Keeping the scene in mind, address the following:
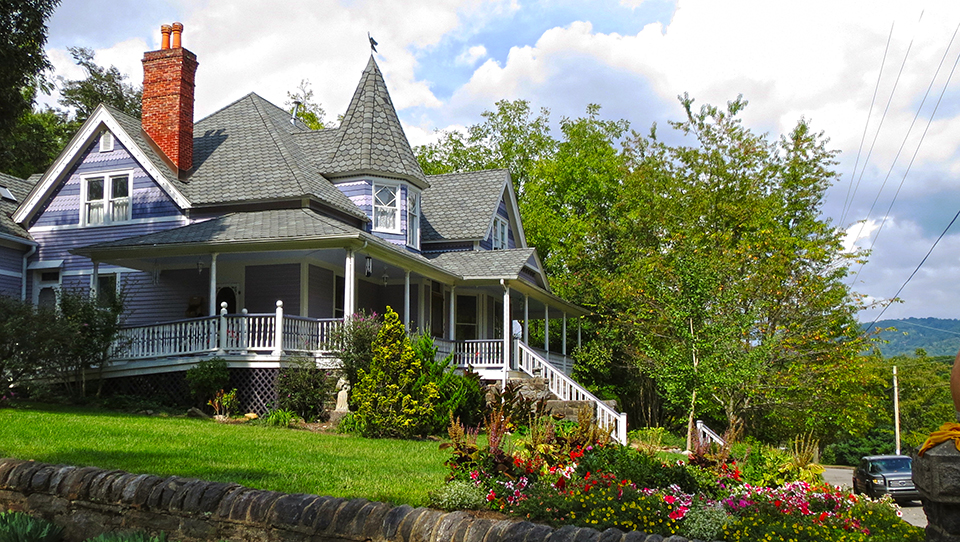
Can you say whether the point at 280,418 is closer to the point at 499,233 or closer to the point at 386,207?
the point at 386,207

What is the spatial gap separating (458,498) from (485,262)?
14.3m

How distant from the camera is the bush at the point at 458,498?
7203 millimetres

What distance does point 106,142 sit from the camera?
20500mm

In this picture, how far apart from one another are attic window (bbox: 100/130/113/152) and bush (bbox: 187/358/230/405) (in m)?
8.08

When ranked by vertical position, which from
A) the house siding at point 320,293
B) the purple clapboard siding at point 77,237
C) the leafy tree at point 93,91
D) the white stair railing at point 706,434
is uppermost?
the leafy tree at point 93,91

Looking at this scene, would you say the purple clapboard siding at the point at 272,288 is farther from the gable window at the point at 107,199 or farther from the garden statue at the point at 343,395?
the gable window at the point at 107,199

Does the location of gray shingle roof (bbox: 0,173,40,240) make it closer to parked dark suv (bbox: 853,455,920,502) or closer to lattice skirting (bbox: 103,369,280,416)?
lattice skirting (bbox: 103,369,280,416)

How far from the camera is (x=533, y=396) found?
730 inches

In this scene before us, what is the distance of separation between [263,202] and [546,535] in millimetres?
15829

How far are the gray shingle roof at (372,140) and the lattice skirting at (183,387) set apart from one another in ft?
24.9

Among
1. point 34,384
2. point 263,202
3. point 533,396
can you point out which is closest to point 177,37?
point 263,202

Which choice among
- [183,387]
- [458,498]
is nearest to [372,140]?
[183,387]

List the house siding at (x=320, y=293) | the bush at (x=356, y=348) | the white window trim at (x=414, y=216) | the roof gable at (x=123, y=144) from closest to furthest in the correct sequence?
the bush at (x=356, y=348) → the house siding at (x=320, y=293) → the roof gable at (x=123, y=144) → the white window trim at (x=414, y=216)

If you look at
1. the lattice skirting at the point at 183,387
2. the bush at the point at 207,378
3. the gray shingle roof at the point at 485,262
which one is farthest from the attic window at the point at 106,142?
the gray shingle roof at the point at 485,262
